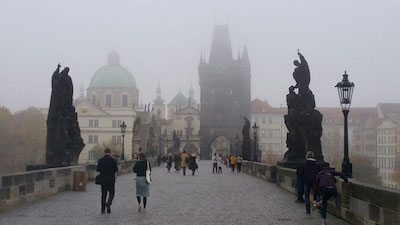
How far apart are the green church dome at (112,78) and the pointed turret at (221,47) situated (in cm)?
1738

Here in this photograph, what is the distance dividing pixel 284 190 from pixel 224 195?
261 cm

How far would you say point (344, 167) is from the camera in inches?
539

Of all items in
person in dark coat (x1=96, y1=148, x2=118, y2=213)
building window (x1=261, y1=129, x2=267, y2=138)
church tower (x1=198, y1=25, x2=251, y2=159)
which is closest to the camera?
person in dark coat (x1=96, y1=148, x2=118, y2=213)

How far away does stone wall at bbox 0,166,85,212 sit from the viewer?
13.0m

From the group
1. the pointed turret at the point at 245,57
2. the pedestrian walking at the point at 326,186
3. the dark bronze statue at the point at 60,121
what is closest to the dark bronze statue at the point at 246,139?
the dark bronze statue at the point at 60,121

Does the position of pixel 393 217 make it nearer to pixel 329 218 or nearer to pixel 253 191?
pixel 329 218

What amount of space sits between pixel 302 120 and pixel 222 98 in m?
97.7

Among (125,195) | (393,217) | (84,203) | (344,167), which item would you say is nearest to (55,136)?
(125,195)

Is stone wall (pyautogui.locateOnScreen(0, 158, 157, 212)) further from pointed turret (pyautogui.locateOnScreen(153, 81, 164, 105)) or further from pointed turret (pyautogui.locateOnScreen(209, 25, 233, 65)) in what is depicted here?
pointed turret (pyautogui.locateOnScreen(153, 81, 164, 105))

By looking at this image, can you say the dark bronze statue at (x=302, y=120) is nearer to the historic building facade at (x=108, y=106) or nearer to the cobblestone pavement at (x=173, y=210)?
the cobblestone pavement at (x=173, y=210)

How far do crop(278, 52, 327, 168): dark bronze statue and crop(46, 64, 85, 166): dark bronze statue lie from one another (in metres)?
7.21

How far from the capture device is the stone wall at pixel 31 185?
1303 centimetres

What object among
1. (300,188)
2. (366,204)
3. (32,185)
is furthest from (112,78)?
(366,204)

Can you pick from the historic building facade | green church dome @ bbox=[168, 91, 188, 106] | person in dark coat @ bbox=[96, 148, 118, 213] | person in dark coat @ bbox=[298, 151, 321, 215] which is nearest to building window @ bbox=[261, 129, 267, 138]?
the historic building facade
